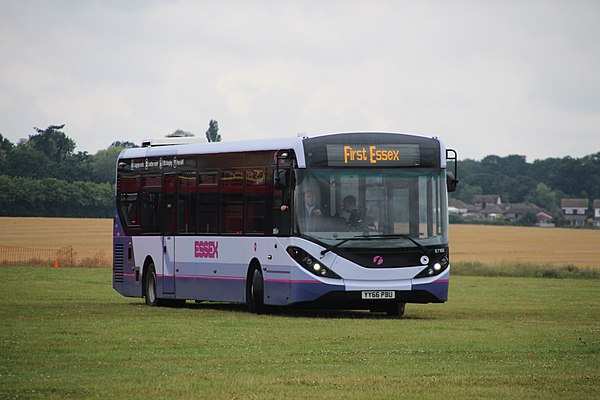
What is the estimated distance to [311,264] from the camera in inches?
981

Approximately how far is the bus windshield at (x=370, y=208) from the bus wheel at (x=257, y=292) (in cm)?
168

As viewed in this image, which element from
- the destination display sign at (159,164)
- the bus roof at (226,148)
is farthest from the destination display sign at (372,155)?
the destination display sign at (159,164)

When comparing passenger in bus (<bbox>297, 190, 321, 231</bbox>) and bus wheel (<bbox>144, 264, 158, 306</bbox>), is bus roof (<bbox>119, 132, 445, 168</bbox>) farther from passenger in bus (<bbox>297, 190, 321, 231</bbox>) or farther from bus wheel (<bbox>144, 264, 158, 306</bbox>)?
bus wheel (<bbox>144, 264, 158, 306</bbox>)

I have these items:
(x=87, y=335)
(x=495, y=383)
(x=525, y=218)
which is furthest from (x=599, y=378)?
(x=525, y=218)

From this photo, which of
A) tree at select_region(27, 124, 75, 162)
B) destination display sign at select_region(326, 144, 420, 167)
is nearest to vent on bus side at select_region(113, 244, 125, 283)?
destination display sign at select_region(326, 144, 420, 167)

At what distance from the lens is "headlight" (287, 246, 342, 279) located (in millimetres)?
24844

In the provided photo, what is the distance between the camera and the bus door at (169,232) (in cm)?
2956

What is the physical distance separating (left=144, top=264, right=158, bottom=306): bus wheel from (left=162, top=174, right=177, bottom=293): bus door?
77 cm

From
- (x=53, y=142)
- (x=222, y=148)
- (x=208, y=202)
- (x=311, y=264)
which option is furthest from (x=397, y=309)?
(x=53, y=142)

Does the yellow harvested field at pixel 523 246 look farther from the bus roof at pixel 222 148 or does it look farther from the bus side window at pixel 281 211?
the bus side window at pixel 281 211

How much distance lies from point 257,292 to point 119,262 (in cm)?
675

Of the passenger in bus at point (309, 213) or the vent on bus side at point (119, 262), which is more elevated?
the passenger in bus at point (309, 213)

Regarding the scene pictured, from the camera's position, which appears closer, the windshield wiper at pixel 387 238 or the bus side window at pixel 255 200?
the windshield wiper at pixel 387 238

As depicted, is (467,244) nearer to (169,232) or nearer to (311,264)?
(169,232)
